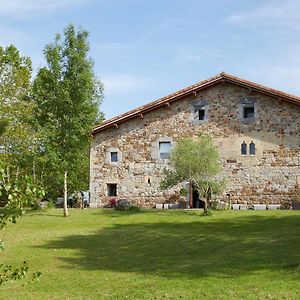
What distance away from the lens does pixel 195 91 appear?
34.1 m

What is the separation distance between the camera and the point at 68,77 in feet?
99.0

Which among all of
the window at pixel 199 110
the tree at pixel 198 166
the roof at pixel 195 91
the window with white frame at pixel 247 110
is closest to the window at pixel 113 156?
the roof at pixel 195 91

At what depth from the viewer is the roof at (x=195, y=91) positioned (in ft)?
106

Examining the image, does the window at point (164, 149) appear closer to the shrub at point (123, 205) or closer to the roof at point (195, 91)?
the roof at point (195, 91)

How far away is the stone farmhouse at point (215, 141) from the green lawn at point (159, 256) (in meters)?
4.94

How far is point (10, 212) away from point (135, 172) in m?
28.6

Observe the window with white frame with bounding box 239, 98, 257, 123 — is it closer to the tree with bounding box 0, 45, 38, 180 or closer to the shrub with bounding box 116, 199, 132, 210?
the shrub with bounding box 116, 199, 132, 210

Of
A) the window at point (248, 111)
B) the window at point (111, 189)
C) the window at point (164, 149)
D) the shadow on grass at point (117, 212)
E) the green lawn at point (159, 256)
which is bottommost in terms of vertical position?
the green lawn at point (159, 256)

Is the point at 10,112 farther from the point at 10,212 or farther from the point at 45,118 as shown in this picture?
the point at 10,212

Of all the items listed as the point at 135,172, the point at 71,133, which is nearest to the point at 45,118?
the point at 71,133

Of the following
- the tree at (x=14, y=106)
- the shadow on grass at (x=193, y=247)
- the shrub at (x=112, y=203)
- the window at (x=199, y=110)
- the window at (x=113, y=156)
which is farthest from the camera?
the tree at (x=14, y=106)

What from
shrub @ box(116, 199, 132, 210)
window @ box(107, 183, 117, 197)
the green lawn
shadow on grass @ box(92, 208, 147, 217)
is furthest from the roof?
the green lawn

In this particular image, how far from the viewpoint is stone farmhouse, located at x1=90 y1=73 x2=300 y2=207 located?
107 ft

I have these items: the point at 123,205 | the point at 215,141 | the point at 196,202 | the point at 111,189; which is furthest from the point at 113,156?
the point at 215,141
